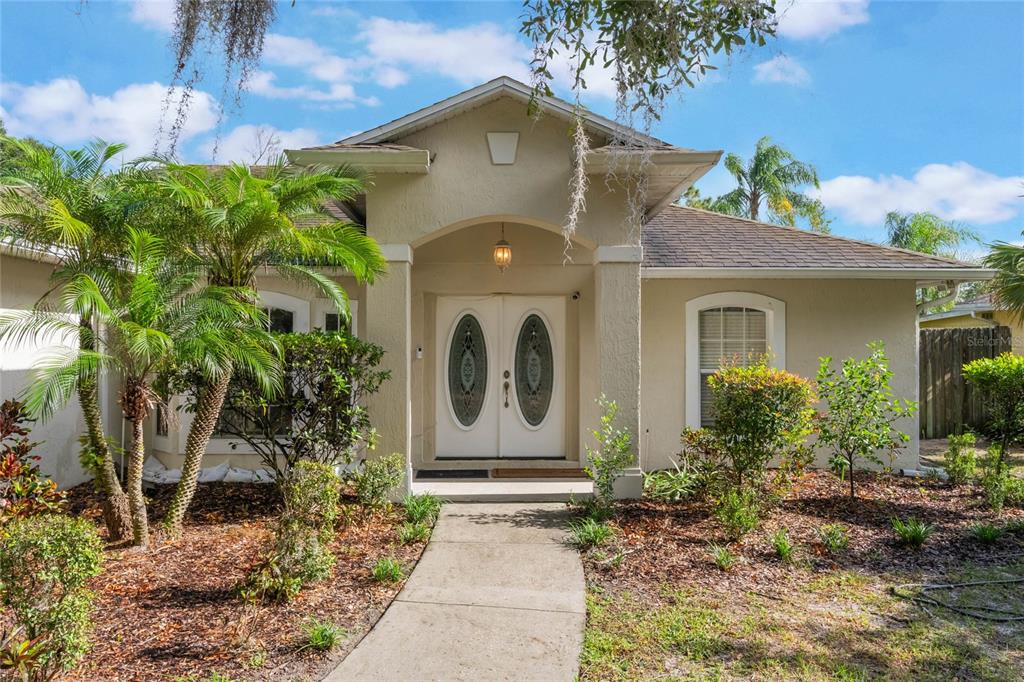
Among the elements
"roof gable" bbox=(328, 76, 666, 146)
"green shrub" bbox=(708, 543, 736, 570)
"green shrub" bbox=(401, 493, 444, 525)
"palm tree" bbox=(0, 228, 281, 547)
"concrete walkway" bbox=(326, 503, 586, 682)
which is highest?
"roof gable" bbox=(328, 76, 666, 146)

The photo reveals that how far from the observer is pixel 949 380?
1348 cm

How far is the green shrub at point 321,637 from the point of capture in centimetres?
407

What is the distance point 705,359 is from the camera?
9.46 m

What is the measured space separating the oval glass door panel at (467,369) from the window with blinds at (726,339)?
11.1 feet

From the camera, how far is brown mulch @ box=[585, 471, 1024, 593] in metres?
5.41

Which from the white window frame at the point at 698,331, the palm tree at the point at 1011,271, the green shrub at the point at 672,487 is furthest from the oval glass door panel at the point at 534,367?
the palm tree at the point at 1011,271

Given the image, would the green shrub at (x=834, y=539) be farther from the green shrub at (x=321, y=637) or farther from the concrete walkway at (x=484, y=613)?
the green shrub at (x=321, y=637)

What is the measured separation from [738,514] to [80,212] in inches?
266

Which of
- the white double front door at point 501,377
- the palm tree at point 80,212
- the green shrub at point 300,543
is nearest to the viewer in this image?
the green shrub at point 300,543

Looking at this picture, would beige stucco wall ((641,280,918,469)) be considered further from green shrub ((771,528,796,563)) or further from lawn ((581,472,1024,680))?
green shrub ((771,528,796,563))

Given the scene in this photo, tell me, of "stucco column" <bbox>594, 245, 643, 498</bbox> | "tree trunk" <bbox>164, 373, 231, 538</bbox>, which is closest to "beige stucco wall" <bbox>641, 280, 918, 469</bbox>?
"stucco column" <bbox>594, 245, 643, 498</bbox>

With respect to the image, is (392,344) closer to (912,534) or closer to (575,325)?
(575,325)

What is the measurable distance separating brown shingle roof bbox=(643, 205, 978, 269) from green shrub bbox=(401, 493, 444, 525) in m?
4.59

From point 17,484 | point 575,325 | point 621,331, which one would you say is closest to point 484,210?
point 621,331
